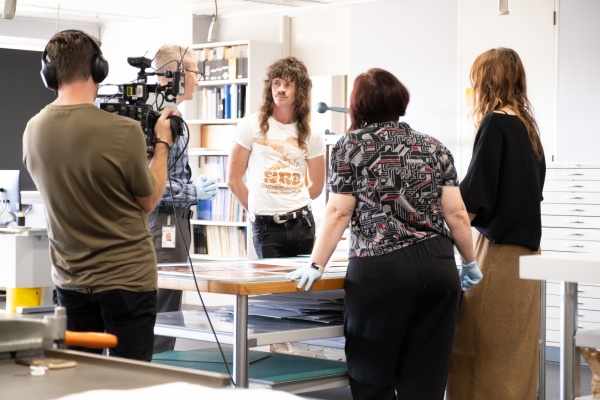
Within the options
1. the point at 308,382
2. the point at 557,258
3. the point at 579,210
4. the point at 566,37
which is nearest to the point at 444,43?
the point at 566,37

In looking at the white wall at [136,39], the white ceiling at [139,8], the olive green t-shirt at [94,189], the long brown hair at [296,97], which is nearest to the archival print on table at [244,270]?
the olive green t-shirt at [94,189]

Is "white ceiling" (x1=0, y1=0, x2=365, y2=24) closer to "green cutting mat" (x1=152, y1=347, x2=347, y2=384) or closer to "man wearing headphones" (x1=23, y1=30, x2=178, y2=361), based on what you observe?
"green cutting mat" (x1=152, y1=347, x2=347, y2=384)

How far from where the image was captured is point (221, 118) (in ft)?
27.6

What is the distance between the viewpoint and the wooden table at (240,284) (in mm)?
2967

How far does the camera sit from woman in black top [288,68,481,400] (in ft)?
9.96

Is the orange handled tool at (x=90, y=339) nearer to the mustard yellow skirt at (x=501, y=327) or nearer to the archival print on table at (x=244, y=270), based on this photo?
the archival print on table at (x=244, y=270)

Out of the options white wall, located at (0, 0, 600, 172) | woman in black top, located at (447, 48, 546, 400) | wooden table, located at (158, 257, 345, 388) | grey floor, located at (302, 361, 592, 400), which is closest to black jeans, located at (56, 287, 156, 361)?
wooden table, located at (158, 257, 345, 388)

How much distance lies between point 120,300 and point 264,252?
162 cm

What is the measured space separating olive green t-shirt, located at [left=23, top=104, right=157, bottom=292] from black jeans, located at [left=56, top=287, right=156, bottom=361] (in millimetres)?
26

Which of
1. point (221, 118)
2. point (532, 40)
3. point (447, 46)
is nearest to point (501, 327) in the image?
point (532, 40)

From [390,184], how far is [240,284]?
56 centimetres

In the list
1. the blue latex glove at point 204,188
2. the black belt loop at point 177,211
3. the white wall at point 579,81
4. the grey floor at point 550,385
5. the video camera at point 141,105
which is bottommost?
the grey floor at point 550,385

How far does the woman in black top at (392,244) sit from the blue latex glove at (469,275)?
11 cm

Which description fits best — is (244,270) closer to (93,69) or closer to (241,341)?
(241,341)
